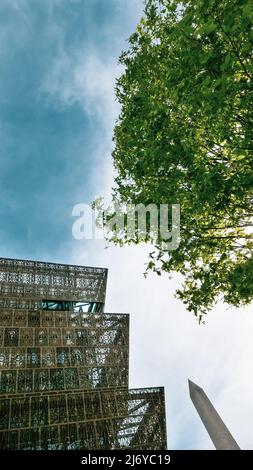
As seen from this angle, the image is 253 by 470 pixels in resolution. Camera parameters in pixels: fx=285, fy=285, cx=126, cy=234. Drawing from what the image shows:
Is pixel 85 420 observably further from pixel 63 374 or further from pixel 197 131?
pixel 197 131

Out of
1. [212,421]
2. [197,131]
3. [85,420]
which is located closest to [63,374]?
[85,420]

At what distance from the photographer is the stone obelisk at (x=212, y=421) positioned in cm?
672

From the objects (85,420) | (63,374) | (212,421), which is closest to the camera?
(212,421)

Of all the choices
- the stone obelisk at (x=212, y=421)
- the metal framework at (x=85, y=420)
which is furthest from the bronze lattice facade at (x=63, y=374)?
the stone obelisk at (x=212, y=421)

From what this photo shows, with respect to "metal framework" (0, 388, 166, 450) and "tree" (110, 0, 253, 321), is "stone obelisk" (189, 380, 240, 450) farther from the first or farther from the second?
"metal framework" (0, 388, 166, 450)

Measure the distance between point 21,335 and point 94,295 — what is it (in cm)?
812

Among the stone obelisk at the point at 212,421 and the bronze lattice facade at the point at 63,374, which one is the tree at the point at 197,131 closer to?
the stone obelisk at the point at 212,421

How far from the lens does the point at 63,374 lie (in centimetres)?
1994

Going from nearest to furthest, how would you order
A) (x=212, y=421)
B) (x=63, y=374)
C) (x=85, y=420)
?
(x=212, y=421), (x=85, y=420), (x=63, y=374)

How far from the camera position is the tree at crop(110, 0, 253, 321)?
5.13m

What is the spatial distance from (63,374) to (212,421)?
15.1 m

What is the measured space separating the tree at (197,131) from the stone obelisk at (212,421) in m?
2.22

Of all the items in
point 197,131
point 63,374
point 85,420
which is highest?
point 197,131

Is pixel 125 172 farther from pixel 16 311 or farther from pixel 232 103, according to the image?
pixel 16 311
